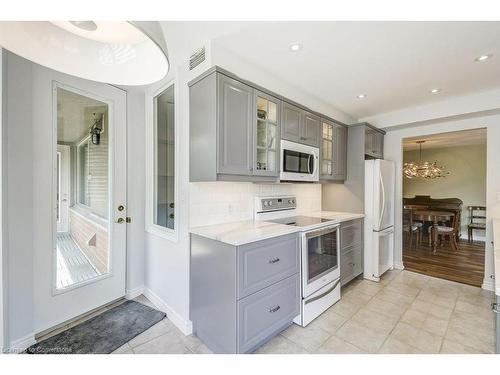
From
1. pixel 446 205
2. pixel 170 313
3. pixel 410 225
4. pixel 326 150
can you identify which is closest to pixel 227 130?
pixel 326 150

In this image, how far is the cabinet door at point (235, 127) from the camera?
1.88m

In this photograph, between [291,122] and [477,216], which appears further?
[477,216]

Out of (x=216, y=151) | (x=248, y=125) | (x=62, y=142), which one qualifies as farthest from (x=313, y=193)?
(x=62, y=142)

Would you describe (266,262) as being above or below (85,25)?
below

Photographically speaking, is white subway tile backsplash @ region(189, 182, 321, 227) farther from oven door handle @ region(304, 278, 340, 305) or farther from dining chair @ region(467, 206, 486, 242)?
dining chair @ region(467, 206, 486, 242)

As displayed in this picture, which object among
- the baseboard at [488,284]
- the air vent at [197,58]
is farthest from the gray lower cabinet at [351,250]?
the air vent at [197,58]

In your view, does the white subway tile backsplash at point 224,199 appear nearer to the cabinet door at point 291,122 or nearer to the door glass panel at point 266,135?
the door glass panel at point 266,135

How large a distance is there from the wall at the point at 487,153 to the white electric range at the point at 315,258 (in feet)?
5.81

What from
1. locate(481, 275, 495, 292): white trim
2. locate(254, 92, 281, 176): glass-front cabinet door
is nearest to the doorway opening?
locate(481, 275, 495, 292): white trim

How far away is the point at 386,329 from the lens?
2.13 meters

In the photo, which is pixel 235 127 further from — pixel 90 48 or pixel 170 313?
pixel 170 313

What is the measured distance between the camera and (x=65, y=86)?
210 centimetres

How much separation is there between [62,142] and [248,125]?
5.55 feet

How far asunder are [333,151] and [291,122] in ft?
3.30
